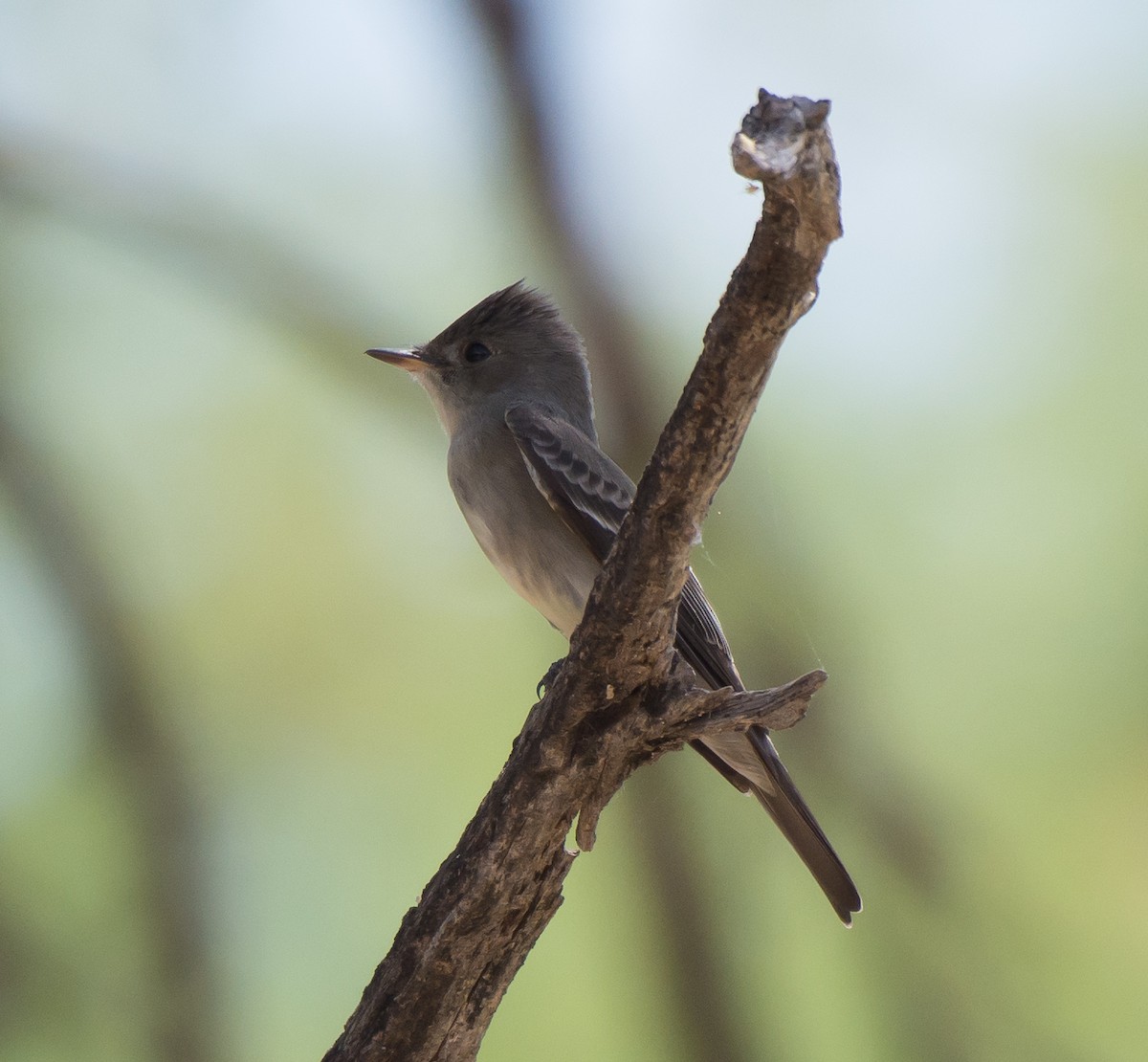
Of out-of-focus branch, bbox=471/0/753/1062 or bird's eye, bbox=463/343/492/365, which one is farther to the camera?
out-of-focus branch, bbox=471/0/753/1062

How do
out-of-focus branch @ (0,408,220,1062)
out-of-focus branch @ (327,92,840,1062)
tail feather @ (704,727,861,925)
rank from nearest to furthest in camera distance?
1. out-of-focus branch @ (327,92,840,1062)
2. tail feather @ (704,727,861,925)
3. out-of-focus branch @ (0,408,220,1062)

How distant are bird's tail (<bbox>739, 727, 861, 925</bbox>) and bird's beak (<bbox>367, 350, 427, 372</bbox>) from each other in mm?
1042

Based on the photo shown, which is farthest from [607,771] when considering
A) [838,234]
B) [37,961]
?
[37,961]

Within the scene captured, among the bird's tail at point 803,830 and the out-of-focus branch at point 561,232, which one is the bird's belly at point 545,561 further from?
the out-of-focus branch at point 561,232

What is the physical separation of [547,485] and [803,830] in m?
0.69

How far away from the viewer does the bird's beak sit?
7.88 feet

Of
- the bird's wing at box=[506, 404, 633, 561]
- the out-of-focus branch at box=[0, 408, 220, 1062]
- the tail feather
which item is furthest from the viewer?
the out-of-focus branch at box=[0, 408, 220, 1062]

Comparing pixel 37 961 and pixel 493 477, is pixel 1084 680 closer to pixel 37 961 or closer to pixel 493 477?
pixel 493 477

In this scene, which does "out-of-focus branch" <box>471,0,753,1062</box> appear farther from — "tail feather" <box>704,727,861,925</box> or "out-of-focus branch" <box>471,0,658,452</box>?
"tail feather" <box>704,727,861,925</box>

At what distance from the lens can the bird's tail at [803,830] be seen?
1896 millimetres

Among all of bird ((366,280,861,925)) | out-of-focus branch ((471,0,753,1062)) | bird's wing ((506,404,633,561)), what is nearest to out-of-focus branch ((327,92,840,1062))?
bird ((366,280,861,925))

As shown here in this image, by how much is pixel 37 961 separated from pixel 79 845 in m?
0.28

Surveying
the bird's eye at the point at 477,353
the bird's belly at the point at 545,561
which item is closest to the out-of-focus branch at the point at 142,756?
the bird's eye at the point at 477,353

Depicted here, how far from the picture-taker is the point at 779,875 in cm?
293
